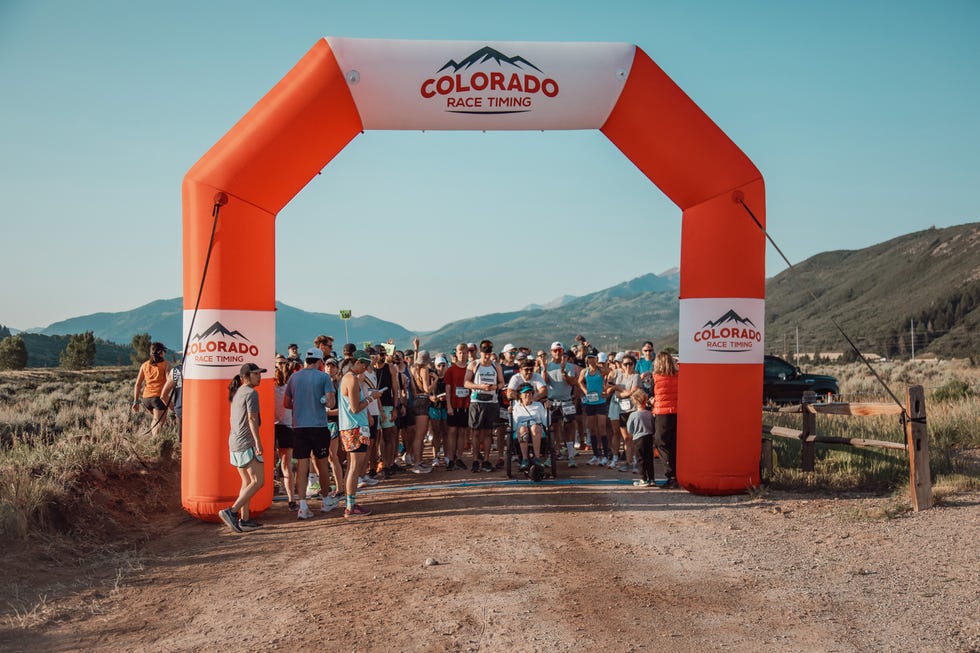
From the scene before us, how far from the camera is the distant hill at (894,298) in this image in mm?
65875

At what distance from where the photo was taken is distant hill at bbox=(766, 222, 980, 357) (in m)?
65.9

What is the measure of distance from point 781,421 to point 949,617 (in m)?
9.38

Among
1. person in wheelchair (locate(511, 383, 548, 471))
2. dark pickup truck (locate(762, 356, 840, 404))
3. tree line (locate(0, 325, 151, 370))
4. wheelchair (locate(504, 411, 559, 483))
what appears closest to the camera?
wheelchair (locate(504, 411, 559, 483))

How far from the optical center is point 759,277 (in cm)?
930

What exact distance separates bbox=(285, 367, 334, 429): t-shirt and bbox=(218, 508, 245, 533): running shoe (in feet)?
4.07

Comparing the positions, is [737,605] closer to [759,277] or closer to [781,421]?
[759,277]

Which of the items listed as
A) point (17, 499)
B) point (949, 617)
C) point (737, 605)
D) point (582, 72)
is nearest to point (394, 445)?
point (17, 499)

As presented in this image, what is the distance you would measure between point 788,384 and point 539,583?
17.7 metres

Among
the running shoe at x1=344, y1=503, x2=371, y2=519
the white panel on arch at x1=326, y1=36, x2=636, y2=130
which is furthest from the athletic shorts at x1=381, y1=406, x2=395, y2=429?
the white panel on arch at x1=326, y1=36, x2=636, y2=130

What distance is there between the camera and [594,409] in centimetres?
1216

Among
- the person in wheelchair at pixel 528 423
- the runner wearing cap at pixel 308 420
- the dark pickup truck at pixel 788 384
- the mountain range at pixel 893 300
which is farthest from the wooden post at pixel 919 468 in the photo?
the mountain range at pixel 893 300

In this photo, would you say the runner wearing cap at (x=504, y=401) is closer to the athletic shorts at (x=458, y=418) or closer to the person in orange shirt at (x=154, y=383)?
the athletic shorts at (x=458, y=418)

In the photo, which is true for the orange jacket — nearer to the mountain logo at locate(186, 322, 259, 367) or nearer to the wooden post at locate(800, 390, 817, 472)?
the wooden post at locate(800, 390, 817, 472)

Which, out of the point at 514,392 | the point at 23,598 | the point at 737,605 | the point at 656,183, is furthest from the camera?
the point at 514,392
